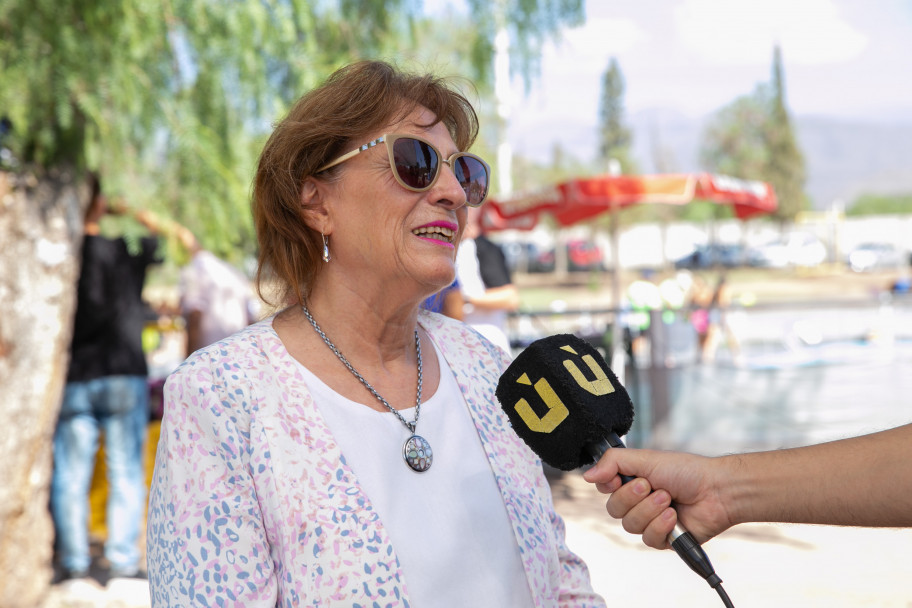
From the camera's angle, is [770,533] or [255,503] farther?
[770,533]

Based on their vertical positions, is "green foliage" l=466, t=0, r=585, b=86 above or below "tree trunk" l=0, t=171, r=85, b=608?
above

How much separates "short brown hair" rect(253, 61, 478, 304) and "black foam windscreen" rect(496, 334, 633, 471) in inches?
24.0

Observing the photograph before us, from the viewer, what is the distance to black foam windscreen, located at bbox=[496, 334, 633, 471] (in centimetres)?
164

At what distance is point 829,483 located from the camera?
156 centimetres

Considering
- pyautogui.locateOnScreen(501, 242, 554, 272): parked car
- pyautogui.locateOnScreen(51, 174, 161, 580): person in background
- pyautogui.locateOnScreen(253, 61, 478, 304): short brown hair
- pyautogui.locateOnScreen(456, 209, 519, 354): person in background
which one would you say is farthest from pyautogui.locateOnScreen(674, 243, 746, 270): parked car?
pyautogui.locateOnScreen(253, 61, 478, 304): short brown hair

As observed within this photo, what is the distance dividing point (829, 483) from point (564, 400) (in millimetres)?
493

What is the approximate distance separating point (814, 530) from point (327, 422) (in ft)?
17.1

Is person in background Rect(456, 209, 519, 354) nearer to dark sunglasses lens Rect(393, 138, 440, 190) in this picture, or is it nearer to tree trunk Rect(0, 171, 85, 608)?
tree trunk Rect(0, 171, 85, 608)

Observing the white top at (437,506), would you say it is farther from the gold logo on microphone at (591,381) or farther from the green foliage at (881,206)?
the green foliage at (881,206)

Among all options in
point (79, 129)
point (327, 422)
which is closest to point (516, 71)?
point (79, 129)

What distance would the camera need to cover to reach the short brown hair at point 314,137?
6.39 feet

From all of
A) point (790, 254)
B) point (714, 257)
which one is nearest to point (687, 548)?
point (714, 257)

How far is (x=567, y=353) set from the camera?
174cm

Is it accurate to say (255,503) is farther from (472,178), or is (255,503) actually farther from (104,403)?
(104,403)
